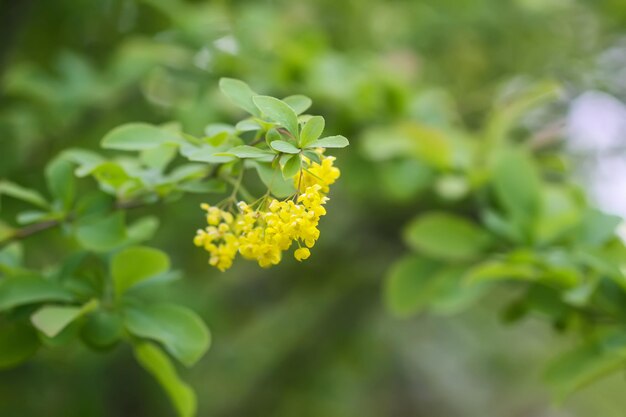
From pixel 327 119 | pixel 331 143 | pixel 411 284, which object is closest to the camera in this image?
pixel 331 143

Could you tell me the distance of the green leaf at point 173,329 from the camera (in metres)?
0.66

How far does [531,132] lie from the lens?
5.54 ft

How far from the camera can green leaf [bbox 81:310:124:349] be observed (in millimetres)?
678

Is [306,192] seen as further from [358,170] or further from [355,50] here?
[355,50]

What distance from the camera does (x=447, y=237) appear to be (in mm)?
930

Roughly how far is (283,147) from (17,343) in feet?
1.13

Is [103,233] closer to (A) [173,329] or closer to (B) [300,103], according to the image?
(A) [173,329]

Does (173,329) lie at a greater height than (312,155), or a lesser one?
lesser

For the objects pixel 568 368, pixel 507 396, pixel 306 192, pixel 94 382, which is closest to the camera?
pixel 306 192

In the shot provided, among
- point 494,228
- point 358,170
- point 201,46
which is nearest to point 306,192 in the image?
point 494,228

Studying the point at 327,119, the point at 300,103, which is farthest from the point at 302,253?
the point at 327,119

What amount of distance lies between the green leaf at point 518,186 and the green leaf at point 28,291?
1.72 feet

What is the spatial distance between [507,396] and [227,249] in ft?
7.04

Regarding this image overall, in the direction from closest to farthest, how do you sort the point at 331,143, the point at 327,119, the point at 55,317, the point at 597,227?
the point at 331,143, the point at 55,317, the point at 597,227, the point at 327,119
